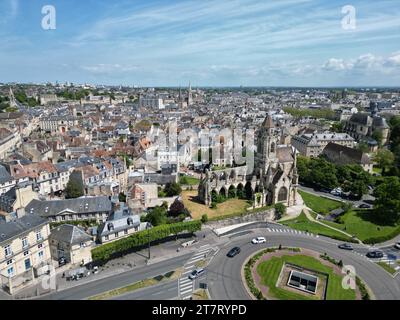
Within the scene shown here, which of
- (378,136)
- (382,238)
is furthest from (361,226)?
(378,136)

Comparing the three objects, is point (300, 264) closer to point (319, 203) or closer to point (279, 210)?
point (279, 210)

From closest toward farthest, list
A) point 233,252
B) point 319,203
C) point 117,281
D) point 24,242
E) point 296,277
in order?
point 117,281
point 24,242
point 296,277
point 233,252
point 319,203

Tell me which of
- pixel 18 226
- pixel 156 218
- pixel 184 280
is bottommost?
pixel 184 280

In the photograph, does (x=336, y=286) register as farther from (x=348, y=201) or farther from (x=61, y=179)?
(x=61, y=179)

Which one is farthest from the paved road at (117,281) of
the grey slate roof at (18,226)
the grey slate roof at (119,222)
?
the grey slate roof at (18,226)
